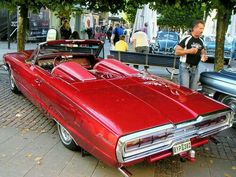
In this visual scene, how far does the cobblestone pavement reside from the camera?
424 centimetres

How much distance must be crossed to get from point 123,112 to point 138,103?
361 mm

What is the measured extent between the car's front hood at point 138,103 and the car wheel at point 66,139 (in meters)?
0.69

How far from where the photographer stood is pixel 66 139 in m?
4.73

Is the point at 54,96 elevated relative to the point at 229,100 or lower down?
elevated

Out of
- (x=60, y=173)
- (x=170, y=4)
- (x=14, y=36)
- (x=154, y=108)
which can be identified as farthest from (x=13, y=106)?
(x=14, y=36)

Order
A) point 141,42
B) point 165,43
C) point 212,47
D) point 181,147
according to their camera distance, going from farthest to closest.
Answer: point 165,43 → point 212,47 → point 141,42 → point 181,147

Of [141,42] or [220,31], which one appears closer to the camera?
[220,31]

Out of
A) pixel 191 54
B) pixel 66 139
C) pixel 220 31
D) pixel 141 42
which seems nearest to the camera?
pixel 66 139

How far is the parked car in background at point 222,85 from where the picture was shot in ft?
18.8

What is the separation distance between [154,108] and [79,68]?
1554 millimetres

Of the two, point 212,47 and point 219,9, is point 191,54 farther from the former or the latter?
point 212,47

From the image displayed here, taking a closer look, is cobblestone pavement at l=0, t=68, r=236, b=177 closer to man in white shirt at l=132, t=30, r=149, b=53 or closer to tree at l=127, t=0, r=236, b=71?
tree at l=127, t=0, r=236, b=71

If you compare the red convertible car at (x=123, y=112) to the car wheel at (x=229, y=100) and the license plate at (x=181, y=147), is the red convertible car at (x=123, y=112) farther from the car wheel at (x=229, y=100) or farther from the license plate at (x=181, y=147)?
the car wheel at (x=229, y=100)

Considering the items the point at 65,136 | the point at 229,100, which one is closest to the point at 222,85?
the point at 229,100
